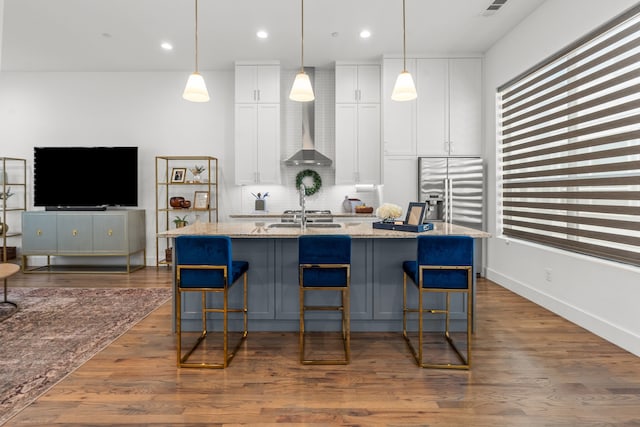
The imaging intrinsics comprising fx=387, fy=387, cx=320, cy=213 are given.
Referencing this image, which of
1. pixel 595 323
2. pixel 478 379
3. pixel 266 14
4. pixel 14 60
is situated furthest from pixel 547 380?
pixel 14 60

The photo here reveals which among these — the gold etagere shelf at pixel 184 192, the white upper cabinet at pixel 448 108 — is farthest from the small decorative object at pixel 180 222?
the white upper cabinet at pixel 448 108

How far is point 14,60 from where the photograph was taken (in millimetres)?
5750

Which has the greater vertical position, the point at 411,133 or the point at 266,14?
the point at 266,14

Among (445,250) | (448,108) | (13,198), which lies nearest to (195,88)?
(445,250)

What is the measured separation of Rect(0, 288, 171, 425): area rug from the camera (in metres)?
2.41

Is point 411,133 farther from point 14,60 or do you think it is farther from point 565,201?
point 14,60

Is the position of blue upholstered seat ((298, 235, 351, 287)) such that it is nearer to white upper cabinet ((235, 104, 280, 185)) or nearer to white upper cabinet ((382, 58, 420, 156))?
white upper cabinet ((382, 58, 420, 156))

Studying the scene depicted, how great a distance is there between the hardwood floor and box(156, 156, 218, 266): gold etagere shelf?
3084 mm

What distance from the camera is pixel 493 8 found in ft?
13.6

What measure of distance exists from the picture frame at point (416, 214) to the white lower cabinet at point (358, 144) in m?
2.59

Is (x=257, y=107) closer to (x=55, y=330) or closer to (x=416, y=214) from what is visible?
(x=416, y=214)

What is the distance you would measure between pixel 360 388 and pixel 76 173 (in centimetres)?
572

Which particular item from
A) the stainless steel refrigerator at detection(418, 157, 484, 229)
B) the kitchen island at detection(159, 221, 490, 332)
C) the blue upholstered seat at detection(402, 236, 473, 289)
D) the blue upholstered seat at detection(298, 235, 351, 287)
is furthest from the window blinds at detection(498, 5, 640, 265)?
the blue upholstered seat at detection(298, 235, 351, 287)

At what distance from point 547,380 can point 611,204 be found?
64.3 inches
